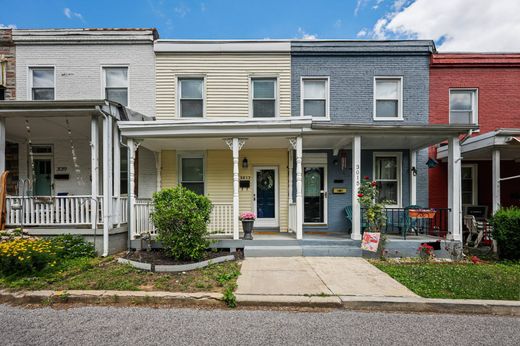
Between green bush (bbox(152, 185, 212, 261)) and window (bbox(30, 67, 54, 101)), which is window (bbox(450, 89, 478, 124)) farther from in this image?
window (bbox(30, 67, 54, 101))

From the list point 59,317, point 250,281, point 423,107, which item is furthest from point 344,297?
point 423,107

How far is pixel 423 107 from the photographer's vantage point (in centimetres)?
882

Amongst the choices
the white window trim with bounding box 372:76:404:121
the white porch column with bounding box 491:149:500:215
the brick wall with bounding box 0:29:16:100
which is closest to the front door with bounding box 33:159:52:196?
the brick wall with bounding box 0:29:16:100

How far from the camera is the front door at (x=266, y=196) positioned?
8.77 metres

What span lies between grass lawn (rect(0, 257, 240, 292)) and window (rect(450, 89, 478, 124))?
8711 millimetres

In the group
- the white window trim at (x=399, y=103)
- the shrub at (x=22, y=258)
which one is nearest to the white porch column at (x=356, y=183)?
the white window trim at (x=399, y=103)

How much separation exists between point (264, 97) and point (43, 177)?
7726 mm

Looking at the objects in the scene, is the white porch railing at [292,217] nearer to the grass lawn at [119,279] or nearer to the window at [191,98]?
the grass lawn at [119,279]

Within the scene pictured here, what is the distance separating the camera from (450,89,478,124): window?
8.91 m

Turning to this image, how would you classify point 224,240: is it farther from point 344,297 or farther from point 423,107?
point 423,107

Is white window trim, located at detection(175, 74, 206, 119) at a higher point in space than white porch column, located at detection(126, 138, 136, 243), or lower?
higher

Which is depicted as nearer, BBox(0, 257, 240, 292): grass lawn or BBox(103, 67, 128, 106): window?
BBox(0, 257, 240, 292): grass lawn

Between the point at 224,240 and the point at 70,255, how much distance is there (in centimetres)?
352

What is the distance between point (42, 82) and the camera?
889 centimetres
